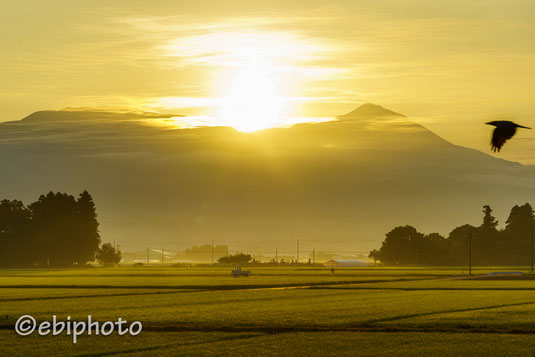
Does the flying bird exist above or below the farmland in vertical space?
above

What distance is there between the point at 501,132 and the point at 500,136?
7.8 inches

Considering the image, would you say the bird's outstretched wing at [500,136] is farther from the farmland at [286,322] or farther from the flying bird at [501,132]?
the farmland at [286,322]

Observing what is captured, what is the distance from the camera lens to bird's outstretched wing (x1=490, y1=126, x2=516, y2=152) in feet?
108

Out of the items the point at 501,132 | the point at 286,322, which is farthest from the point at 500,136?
the point at 286,322

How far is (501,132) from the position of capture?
33156mm

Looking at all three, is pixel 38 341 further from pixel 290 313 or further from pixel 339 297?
pixel 339 297

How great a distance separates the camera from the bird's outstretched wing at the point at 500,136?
108ft

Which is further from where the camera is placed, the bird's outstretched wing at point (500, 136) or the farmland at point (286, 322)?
the farmland at point (286, 322)

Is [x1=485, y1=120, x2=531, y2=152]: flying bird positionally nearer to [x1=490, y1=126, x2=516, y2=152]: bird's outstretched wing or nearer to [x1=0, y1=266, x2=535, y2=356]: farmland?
[x1=490, y1=126, x2=516, y2=152]: bird's outstretched wing

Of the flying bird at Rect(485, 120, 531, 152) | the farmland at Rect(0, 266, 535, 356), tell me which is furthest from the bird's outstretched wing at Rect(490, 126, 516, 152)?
the farmland at Rect(0, 266, 535, 356)

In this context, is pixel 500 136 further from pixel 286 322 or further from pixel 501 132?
pixel 286 322

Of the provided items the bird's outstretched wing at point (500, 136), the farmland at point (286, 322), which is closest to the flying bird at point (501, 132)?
the bird's outstretched wing at point (500, 136)

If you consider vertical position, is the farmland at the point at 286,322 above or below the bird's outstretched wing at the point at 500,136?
below

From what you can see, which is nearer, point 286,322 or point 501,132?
point 501,132
